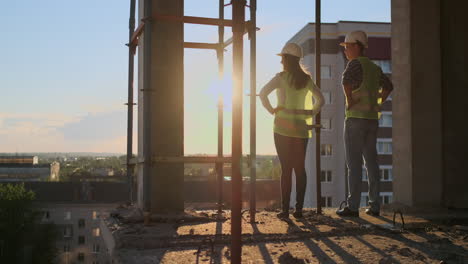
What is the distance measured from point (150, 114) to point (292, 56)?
66.0 inches

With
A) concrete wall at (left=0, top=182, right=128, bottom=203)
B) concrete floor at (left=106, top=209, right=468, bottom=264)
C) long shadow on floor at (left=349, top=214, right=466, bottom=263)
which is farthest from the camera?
concrete wall at (left=0, top=182, right=128, bottom=203)

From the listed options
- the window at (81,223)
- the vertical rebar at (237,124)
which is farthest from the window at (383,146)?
the vertical rebar at (237,124)

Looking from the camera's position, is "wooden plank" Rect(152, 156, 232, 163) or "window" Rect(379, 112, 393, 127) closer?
"wooden plank" Rect(152, 156, 232, 163)

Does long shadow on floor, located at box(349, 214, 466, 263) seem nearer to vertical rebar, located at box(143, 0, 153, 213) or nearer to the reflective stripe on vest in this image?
the reflective stripe on vest

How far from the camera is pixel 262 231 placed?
5.91 meters

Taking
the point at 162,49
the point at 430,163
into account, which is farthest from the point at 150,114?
the point at 430,163

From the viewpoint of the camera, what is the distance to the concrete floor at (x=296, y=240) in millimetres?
4695

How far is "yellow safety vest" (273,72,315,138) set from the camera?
7.20 metres

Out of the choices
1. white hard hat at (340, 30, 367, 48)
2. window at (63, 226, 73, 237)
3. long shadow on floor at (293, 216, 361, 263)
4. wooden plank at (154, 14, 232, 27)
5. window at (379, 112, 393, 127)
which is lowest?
window at (63, 226, 73, 237)

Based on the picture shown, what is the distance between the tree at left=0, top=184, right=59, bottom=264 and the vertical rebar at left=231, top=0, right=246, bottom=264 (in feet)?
214

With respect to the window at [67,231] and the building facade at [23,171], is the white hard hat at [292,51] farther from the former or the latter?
the building facade at [23,171]

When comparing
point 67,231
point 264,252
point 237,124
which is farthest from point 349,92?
point 67,231

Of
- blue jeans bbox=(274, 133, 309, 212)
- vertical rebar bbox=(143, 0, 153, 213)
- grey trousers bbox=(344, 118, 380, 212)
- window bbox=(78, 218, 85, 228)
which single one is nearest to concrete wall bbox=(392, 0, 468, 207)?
grey trousers bbox=(344, 118, 380, 212)

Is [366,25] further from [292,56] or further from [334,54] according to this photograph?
[292,56]
